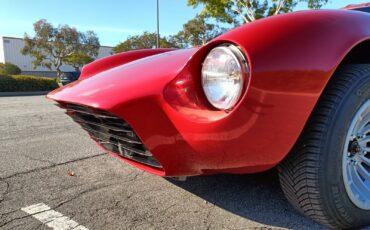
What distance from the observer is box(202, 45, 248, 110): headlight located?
1.50 m

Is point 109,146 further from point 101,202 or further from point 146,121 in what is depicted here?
point 146,121

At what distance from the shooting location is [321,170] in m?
1.61

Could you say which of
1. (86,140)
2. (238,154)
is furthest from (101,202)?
(86,140)

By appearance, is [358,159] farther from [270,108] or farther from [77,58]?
[77,58]

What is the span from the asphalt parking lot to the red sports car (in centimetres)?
32

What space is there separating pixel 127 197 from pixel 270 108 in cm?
119

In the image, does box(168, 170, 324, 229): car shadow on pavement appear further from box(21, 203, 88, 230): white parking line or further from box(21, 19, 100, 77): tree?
box(21, 19, 100, 77): tree

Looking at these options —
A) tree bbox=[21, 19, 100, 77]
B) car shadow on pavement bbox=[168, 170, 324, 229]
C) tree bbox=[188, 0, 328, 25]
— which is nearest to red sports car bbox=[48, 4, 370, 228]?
car shadow on pavement bbox=[168, 170, 324, 229]

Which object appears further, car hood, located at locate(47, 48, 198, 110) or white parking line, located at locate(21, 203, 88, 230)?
white parking line, located at locate(21, 203, 88, 230)

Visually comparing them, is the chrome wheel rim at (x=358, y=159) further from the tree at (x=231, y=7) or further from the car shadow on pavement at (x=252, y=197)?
the tree at (x=231, y=7)

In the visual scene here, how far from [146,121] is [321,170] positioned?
0.85m

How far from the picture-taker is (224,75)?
1549mm

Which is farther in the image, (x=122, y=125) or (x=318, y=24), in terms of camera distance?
(x=122, y=125)

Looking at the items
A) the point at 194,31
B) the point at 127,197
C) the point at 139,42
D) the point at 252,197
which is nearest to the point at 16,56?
the point at 139,42
